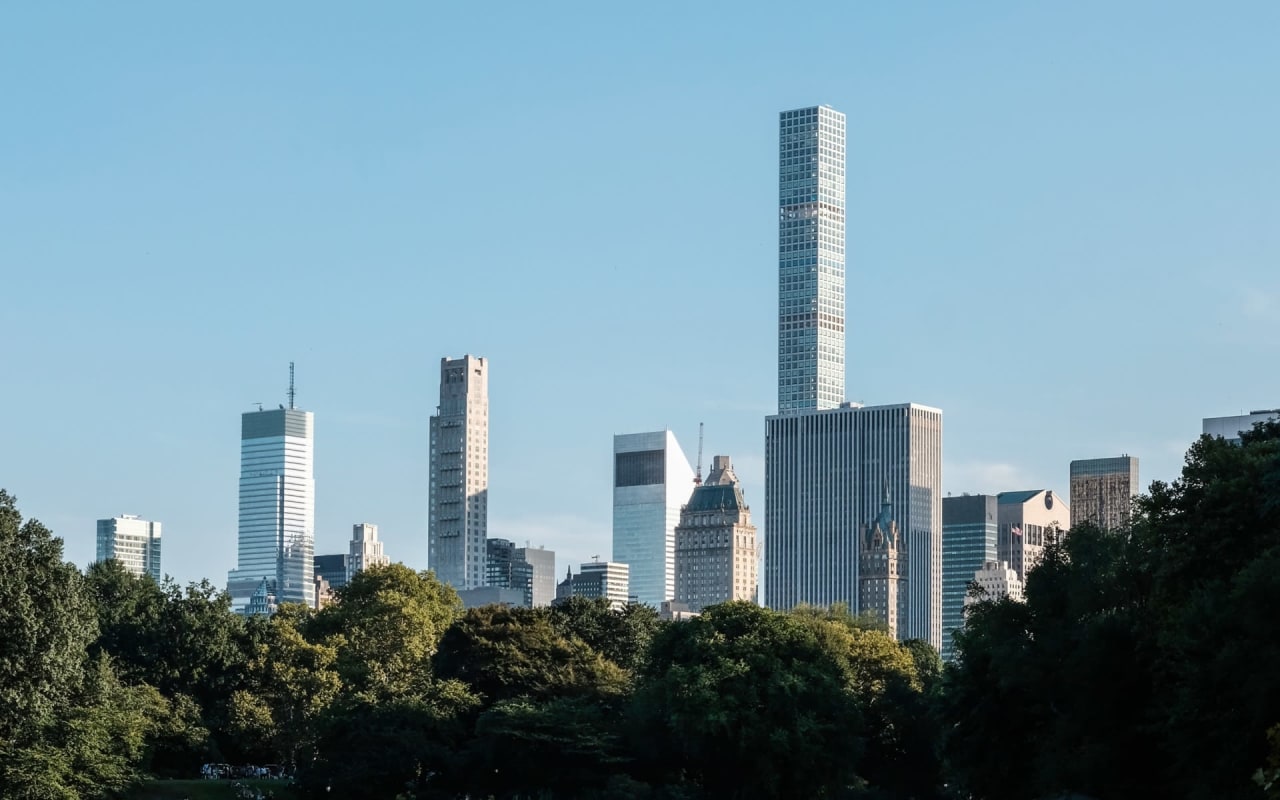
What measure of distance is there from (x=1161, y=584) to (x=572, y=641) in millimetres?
51474

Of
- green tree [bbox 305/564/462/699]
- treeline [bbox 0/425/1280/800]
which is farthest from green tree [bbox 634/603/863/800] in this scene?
green tree [bbox 305/564/462/699]

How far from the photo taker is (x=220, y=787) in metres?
101

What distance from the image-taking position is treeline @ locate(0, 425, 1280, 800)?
62469mm

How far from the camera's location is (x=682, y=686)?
3728 inches

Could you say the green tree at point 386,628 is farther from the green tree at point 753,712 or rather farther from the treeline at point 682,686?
the green tree at point 753,712

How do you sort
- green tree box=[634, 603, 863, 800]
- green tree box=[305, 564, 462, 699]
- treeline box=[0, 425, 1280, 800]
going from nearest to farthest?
treeline box=[0, 425, 1280, 800] < green tree box=[634, 603, 863, 800] < green tree box=[305, 564, 462, 699]

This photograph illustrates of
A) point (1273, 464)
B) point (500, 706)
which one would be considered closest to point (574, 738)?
point (500, 706)

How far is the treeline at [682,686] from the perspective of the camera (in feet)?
205

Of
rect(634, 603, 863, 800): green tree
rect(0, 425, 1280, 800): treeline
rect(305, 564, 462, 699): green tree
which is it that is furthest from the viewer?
rect(305, 564, 462, 699): green tree

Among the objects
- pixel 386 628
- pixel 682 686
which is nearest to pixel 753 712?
pixel 682 686

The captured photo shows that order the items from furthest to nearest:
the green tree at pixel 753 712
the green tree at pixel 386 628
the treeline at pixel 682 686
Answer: the green tree at pixel 386 628
the green tree at pixel 753 712
the treeline at pixel 682 686

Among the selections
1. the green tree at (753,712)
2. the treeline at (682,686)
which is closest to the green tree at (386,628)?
the treeline at (682,686)

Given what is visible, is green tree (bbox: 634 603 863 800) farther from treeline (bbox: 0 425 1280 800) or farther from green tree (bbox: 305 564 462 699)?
green tree (bbox: 305 564 462 699)

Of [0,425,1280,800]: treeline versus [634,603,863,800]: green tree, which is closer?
[0,425,1280,800]: treeline
